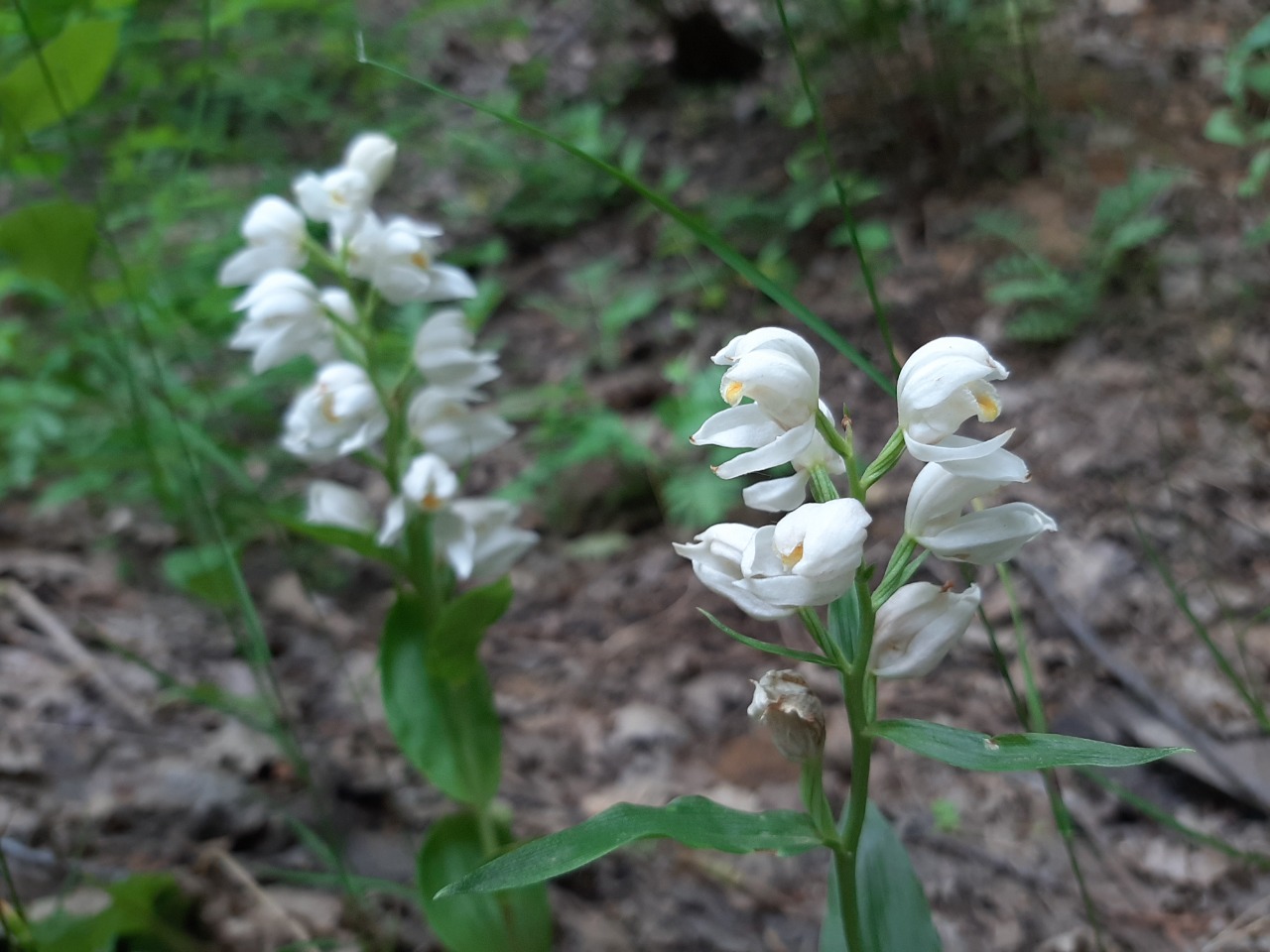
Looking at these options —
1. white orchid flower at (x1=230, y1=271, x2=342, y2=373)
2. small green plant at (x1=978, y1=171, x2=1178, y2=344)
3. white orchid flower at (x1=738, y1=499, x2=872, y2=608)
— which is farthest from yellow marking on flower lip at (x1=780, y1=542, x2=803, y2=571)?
small green plant at (x1=978, y1=171, x2=1178, y2=344)

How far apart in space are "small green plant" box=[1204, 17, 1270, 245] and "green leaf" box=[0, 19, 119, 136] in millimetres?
2363

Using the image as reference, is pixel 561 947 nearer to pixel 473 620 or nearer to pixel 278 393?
pixel 473 620

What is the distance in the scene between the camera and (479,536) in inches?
63.9

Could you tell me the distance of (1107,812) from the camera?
1.57 m

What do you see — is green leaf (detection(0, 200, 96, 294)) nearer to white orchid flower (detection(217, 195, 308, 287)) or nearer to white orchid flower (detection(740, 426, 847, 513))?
white orchid flower (detection(217, 195, 308, 287))

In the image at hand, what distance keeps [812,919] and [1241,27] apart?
3.48 metres

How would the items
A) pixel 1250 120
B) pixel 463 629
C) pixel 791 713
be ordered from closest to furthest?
pixel 791 713 → pixel 463 629 → pixel 1250 120

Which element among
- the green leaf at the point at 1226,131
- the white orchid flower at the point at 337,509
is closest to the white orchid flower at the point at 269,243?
the white orchid flower at the point at 337,509

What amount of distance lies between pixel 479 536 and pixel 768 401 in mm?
884

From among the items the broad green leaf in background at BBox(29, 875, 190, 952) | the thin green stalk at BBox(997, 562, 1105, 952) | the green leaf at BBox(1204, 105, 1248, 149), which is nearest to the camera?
the thin green stalk at BBox(997, 562, 1105, 952)

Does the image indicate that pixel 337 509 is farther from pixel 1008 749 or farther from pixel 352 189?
pixel 1008 749

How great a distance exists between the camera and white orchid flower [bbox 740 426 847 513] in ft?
2.85

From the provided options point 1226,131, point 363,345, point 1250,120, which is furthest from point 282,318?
point 1250,120

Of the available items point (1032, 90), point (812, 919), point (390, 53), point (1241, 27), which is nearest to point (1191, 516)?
point (812, 919)
